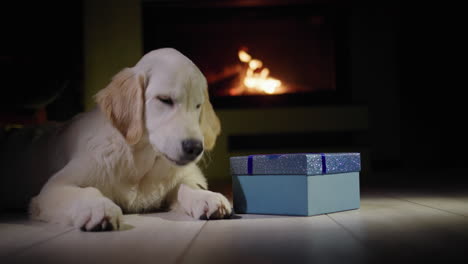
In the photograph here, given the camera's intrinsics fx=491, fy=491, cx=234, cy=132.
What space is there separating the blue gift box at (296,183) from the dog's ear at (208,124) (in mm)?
168

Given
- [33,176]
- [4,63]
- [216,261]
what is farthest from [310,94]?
[216,261]

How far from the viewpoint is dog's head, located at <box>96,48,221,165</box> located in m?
1.64

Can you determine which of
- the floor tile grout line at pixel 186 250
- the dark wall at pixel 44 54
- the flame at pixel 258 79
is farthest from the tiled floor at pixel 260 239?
the flame at pixel 258 79

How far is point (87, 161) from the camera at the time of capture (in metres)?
1.79

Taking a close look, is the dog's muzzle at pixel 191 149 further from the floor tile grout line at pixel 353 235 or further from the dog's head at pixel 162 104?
the floor tile grout line at pixel 353 235

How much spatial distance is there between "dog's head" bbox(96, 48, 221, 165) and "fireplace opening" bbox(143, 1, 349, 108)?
2.67 metres

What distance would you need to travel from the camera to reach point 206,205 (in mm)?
1675

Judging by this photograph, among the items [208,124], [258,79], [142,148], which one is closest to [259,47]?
[258,79]

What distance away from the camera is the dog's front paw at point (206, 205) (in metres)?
1.65

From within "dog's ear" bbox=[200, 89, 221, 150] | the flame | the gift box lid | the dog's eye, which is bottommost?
the gift box lid

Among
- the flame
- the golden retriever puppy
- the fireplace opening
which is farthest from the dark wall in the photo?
the golden retriever puppy

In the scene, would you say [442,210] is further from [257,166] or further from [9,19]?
[9,19]

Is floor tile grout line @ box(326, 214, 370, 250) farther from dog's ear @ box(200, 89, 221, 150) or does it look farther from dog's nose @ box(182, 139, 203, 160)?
dog's ear @ box(200, 89, 221, 150)

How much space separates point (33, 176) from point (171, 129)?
850 millimetres
